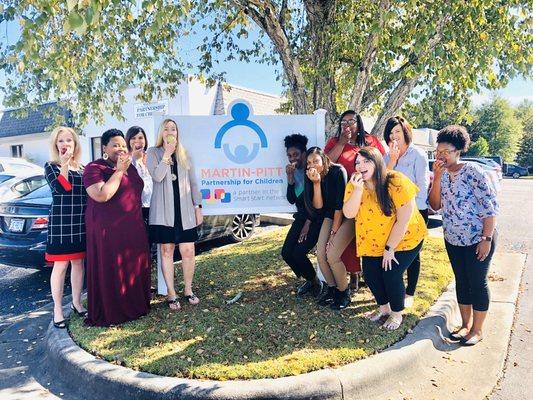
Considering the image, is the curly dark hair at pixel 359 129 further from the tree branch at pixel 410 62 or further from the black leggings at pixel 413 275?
the tree branch at pixel 410 62

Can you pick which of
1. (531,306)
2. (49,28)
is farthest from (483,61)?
(49,28)

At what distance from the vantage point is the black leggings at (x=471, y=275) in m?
3.72

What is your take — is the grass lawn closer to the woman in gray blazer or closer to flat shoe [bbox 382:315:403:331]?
flat shoe [bbox 382:315:403:331]

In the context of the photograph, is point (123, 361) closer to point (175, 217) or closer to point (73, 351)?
point (73, 351)

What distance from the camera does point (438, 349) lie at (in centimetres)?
379

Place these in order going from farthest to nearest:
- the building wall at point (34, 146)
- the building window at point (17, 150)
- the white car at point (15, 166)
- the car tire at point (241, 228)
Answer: the building window at point (17, 150), the building wall at point (34, 146), the white car at point (15, 166), the car tire at point (241, 228)

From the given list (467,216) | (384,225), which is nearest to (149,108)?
(384,225)

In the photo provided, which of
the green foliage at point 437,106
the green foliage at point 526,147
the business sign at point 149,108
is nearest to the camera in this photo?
the green foliage at point 437,106

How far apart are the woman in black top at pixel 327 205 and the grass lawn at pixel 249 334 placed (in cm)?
23

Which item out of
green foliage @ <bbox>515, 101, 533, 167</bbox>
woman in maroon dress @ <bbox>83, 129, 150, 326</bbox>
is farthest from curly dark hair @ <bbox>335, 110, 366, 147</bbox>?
green foliage @ <bbox>515, 101, 533, 167</bbox>

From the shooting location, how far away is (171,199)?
14.4ft

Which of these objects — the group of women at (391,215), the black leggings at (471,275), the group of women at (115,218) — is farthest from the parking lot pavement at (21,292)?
the black leggings at (471,275)

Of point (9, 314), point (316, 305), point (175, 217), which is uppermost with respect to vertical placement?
point (175, 217)

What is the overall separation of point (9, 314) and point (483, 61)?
6.38 m
